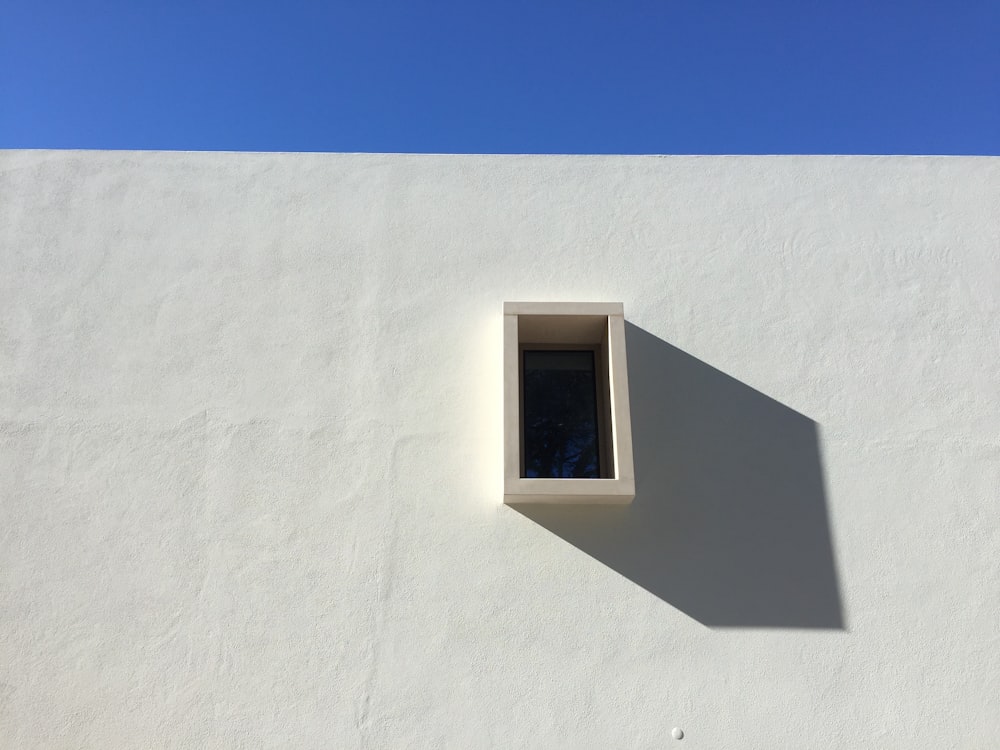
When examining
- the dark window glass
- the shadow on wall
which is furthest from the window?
the shadow on wall

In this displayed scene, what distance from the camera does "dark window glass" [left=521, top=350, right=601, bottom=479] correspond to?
4.53m

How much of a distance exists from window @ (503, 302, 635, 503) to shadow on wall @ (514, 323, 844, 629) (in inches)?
7.3

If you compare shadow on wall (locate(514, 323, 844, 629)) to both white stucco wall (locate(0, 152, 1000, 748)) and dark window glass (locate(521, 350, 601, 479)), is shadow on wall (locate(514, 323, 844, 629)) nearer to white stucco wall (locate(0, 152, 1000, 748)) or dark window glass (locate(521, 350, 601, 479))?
white stucco wall (locate(0, 152, 1000, 748))

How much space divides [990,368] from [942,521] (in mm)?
951

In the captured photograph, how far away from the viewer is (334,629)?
421 cm

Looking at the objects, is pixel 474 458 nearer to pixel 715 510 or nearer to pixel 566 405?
pixel 566 405

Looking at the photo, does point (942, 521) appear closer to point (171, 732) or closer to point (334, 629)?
point (334, 629)

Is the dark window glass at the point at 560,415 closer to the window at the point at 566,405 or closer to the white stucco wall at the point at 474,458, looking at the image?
the window at the point at 566,405

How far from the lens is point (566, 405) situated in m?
4.67

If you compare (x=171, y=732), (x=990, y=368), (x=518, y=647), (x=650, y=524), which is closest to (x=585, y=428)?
(x=650, y=524)

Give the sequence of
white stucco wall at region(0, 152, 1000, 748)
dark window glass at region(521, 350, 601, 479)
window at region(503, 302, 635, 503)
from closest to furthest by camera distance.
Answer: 1. white stucco wall at region(0, 152, 1000, 748)
2. window at region(503, 302, 635, 503)
3. dark window glass at region(521, 350, 601, 479)

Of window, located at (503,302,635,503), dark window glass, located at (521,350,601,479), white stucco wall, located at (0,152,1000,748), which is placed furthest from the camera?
dark window glass, located at (521,350,601,479)

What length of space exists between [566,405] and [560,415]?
0.24 ft

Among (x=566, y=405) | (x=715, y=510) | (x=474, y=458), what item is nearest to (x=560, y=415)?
(x=566, y=405)
